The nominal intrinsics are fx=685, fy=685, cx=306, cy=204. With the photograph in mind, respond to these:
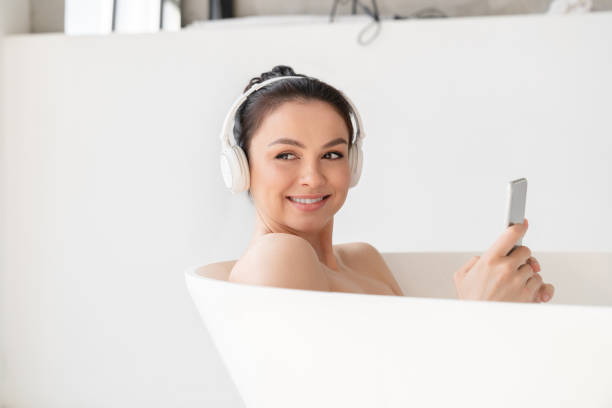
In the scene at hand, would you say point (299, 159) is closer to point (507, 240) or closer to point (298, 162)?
point (298, 162)

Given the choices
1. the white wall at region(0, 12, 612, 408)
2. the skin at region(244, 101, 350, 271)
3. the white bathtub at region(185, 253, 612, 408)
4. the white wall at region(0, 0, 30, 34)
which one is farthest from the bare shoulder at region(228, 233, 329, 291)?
the white wall at region(0, 0, 30, 34)

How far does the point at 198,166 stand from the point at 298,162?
90 cm

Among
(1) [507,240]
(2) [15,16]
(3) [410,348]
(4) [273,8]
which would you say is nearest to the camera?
(3) [410,348]

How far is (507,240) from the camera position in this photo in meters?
0.78

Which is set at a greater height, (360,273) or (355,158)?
(355,158)

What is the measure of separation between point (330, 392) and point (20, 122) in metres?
1.60

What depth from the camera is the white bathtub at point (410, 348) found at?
60 cm

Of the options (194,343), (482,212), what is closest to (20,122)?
(194,343)

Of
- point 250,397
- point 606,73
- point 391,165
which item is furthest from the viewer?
point 391,165

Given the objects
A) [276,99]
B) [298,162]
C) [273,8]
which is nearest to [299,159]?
[298,162]

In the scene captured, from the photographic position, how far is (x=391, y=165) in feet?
5.93

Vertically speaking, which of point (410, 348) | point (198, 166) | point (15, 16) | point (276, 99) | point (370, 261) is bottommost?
point (410, 348)

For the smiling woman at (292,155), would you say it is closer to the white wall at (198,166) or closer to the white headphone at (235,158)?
the white headphone at (235,158)

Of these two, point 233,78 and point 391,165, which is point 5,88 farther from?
point 391,165
